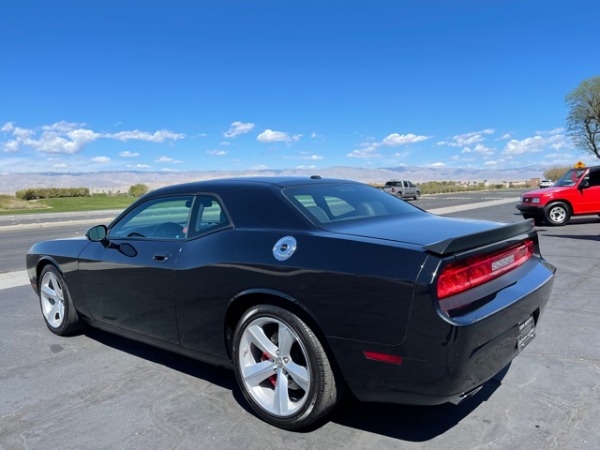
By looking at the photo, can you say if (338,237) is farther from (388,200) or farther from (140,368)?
(140,368)

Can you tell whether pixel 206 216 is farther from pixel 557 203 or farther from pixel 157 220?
pixel 557 203

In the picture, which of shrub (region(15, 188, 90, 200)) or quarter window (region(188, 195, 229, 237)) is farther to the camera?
shrub (region(15, 188, 90, 200))

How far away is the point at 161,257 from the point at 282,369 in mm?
→ 1290

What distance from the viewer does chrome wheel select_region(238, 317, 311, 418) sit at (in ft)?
9.61

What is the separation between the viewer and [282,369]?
3016mm

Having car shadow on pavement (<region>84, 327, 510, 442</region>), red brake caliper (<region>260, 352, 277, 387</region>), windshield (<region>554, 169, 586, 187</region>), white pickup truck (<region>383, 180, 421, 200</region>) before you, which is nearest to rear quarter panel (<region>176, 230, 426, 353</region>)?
red brake caliper (<region>260, 352, 277, 387</region>)

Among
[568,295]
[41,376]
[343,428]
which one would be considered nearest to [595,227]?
[568,295]

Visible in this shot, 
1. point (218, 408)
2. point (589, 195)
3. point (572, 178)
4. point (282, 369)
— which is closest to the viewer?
point (282, 369)

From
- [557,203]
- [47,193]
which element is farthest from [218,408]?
[47,193]

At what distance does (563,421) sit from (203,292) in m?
2.40

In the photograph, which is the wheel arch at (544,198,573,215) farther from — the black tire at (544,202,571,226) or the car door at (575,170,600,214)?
the car door at (575,170,600,214)

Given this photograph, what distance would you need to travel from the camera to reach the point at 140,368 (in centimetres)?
409

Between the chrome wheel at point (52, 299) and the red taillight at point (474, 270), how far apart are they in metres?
3.79

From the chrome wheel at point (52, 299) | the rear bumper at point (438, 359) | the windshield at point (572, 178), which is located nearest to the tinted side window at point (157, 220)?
the chrome wheel at point (52, 299)
